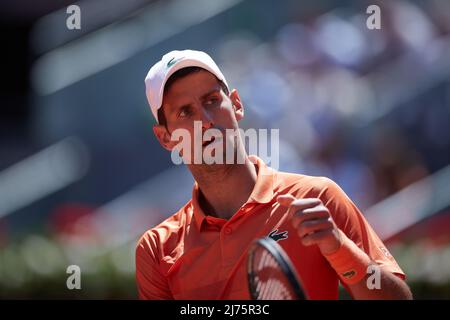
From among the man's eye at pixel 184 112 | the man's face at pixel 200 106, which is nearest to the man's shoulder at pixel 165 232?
the man's face at pixel 200 106

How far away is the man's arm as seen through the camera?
2160 millimetres

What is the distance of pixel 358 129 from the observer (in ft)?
18.3

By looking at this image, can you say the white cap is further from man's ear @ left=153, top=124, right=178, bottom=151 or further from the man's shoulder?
the man's shoulder

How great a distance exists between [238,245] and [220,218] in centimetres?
15

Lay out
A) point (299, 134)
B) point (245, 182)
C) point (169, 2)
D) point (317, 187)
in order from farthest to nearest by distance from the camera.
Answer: point (169, 2) → point (299, 134) → point (245, 182) → point (317, 187)

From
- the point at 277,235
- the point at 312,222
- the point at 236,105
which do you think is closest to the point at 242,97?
the point at 236,105

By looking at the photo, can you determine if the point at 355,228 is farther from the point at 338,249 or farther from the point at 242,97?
the point at 242,97

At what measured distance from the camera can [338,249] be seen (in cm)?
225

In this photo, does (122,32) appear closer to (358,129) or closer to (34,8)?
(34,8)

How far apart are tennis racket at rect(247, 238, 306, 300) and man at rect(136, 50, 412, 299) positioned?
0.20 m

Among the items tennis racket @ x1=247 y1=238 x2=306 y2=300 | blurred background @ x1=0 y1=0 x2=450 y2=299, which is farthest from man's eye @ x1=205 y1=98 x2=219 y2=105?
blurred background @ x1=0 y1=0 x2=450 y2=299

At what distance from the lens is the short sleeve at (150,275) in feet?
9.00
